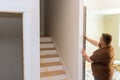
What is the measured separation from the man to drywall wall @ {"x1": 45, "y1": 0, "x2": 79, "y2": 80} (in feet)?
1.30

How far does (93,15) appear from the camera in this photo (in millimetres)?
6938

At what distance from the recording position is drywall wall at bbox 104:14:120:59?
6966mm

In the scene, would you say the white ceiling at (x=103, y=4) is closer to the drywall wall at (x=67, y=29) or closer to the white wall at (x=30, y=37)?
the drywall wall at (x=67, y=29)

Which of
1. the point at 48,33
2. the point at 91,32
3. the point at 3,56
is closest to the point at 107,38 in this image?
the point at 3,56

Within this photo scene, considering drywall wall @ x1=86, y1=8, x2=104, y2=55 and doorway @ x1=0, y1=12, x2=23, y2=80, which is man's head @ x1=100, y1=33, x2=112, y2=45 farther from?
drywall wall @ x1=86, y1=8, x2=104, y2=55

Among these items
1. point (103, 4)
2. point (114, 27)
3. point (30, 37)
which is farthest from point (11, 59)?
point (114, 27)

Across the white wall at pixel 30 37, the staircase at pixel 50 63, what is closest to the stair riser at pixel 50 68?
the staircase at pixel 50 63

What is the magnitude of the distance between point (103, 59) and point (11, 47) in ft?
4.64

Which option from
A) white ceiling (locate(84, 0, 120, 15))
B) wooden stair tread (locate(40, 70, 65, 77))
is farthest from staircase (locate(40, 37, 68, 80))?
white ceiling (locate(84, 0, 120, 15))

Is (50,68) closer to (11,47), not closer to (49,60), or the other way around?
(49,60)

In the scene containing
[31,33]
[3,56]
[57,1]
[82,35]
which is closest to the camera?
[31,33]

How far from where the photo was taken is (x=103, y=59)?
7.61ft

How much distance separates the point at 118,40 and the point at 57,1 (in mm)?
4448

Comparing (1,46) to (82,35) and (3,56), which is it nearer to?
(3,56)
